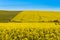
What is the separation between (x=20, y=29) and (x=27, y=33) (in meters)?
1.14

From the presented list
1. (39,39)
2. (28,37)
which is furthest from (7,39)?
(39,39)

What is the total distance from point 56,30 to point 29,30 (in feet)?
7.52

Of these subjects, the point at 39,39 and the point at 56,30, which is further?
the point at 56,30

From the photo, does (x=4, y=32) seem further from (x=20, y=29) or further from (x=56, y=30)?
(x=56, y=30)

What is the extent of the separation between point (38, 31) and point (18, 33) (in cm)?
178

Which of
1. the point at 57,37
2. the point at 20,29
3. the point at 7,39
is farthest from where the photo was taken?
the point at 20,29

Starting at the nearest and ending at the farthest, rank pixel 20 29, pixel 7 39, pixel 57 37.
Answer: pixel 7 39
pixel 57 37
pixel 20 29

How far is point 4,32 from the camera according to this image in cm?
1284

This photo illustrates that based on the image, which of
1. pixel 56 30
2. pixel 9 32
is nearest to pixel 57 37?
pixel 56 30

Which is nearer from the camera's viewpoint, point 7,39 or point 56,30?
point 7,39

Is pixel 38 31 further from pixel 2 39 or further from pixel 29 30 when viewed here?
pixel 2 39

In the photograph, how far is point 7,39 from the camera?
12.0 metres

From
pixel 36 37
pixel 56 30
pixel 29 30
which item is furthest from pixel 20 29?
pixel 56 30

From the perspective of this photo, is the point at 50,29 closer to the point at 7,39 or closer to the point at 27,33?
the point at 27,33
